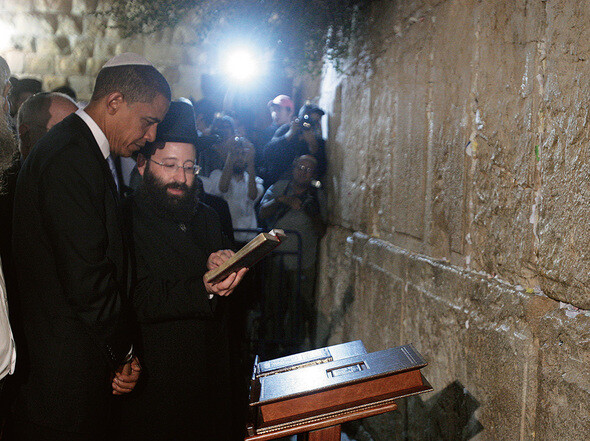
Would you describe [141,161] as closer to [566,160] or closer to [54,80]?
[566,160]

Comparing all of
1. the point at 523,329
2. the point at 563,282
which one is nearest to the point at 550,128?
the point at 563,282

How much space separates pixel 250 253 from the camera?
2.38 m

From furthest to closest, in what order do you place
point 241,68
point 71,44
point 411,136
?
1. point 71,44
2. point 241,68
3. point 411,136

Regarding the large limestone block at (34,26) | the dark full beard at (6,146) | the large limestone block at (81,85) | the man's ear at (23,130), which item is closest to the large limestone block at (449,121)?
the dark full beard at (6,146)

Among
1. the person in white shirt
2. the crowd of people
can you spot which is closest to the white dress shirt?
the crowd of people

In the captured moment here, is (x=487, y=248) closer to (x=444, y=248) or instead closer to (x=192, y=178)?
(x=444, y=248)

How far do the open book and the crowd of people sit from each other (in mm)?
144

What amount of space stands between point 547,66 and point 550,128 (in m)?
0.22

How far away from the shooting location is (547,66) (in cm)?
204

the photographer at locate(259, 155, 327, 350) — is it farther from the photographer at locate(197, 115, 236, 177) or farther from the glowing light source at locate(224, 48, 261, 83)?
the glowing light source at locate(224, 48, 261, 83)

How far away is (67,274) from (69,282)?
0.10ft

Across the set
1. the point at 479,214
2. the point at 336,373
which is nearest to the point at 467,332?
the point at 479,214

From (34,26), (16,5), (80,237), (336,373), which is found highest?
(16,5)

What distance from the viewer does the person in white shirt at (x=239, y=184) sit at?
640 cm
